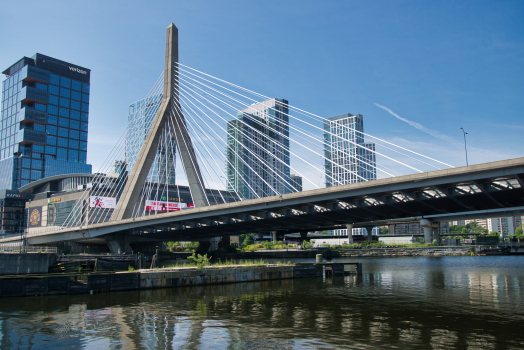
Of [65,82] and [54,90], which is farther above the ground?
[65,82]

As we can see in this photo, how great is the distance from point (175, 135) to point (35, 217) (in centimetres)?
8508

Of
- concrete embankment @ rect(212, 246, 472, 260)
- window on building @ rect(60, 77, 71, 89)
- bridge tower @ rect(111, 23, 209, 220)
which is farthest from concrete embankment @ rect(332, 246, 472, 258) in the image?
window on building @ rect(60, 77, 71, 89)

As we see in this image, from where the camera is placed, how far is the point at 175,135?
1929 inches

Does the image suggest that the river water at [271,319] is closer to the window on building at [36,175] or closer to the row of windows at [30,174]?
the window on building at [36,175]

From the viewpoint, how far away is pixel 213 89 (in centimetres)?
4741

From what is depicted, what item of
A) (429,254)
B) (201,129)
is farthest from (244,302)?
(429,254)

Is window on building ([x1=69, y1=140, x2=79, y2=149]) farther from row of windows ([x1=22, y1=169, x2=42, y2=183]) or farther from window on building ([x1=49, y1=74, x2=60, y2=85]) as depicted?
window on building ([x1=49, y1=74, x2=60, y2=85])

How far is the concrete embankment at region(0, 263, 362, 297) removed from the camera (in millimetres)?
24344

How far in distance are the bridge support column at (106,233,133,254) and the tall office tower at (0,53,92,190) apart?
451ft

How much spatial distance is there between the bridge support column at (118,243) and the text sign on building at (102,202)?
33.4 m

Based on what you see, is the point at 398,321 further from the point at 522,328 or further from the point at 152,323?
the point at 152,323

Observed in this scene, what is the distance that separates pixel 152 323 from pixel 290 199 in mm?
24395

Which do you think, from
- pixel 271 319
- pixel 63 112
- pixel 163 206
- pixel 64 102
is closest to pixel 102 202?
pixel 163 206

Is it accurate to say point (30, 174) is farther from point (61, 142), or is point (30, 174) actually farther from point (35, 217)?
point (35, 217)
